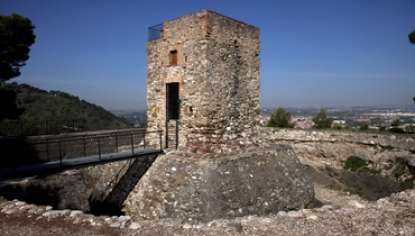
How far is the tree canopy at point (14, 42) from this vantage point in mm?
13938

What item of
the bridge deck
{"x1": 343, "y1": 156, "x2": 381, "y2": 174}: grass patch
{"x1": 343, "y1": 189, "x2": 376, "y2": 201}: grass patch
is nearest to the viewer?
the bridge deck

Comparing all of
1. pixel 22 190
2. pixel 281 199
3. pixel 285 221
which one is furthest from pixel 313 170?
pixel 22 190

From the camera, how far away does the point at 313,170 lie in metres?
13.6

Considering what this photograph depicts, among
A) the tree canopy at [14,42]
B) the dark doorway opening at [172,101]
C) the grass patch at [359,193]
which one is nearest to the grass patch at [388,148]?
the grass patch at [359,193]

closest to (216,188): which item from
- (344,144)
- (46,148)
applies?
(344,144)

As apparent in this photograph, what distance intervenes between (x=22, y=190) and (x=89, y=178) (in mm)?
3513

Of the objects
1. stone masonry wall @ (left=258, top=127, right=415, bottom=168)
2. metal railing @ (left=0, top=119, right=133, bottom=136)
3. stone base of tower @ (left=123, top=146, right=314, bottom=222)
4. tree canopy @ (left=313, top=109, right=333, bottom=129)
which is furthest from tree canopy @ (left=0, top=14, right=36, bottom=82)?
tree canopy @ (left=313, top=109, right=333, bottom=129)

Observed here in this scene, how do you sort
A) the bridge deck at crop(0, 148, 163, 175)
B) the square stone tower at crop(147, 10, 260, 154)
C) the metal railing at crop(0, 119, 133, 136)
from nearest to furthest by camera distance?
the bridge deck at crop(0, 148, 163, 175) → the square stone tower at crop(147, 10, 260, 154) → the metal railing at crop(0, 119, 133, 136)

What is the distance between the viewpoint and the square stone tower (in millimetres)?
8328

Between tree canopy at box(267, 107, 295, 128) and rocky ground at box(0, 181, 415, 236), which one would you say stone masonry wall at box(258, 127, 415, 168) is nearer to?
rocky ground at box(0, 181, 415, 236)

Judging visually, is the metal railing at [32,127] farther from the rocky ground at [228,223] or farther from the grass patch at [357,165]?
the grass patch at [357,165]

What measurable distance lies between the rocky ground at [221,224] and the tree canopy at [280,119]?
17.7 m

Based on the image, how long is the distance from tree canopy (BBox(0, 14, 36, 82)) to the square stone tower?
9221mm

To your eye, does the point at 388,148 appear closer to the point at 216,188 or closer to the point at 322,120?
the point at 216,188
